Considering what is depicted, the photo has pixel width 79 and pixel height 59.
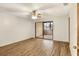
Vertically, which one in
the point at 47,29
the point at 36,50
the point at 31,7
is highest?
the point at 31,7

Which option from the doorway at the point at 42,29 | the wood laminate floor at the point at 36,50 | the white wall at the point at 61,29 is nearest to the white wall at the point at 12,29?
the wood laminate floor at the point at 36,50

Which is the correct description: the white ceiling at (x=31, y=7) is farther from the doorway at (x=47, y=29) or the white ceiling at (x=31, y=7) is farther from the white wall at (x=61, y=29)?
the doorway at (x=47, y=29)

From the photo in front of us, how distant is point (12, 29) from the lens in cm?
573

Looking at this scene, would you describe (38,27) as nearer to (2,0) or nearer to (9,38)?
(9,38)

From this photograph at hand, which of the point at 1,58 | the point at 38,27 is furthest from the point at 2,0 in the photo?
the point at 38,27

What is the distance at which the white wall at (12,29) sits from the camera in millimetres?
4975

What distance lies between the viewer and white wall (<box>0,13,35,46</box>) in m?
4.97

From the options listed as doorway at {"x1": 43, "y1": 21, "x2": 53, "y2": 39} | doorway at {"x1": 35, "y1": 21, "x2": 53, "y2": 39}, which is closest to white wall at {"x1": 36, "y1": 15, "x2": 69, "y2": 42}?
doorway at {"x1": 43, "y1": 21, "x2": 53, "y2": 39}

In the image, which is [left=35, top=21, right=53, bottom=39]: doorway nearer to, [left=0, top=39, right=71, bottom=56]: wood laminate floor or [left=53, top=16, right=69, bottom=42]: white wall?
[left=53, top=16, right=69, bottom=42]: white wall

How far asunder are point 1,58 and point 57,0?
94cm

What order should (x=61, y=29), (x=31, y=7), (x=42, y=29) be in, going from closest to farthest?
(x=31, y=7) → (x=61, y=29) → (x=42, y=29)

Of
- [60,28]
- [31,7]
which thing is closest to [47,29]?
[60,28]

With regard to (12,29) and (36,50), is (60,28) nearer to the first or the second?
(36,50)

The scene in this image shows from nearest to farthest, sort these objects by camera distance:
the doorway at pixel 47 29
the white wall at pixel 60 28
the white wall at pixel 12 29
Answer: the white wall at pixel 12 29
the white wall at pixel 60 28
the doorway at pixel 47 29
